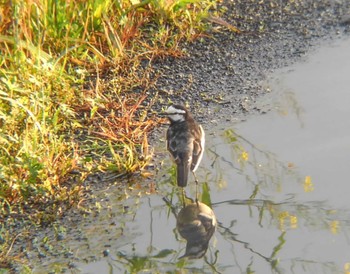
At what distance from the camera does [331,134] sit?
7.28m

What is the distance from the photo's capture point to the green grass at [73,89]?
6.74 meters

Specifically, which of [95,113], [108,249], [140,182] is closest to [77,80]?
[95,113]

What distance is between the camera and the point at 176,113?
7.25 meters

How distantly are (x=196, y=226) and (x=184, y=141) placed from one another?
739 millimetres

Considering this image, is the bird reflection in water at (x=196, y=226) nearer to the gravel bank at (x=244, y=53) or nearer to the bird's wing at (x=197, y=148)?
the bird's wing at (x=197, y=148)

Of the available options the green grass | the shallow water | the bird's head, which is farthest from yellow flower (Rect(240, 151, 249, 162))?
the green grass

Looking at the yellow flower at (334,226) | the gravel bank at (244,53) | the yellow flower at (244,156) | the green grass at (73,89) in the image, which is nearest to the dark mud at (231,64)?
the gravel bank at (244,53)

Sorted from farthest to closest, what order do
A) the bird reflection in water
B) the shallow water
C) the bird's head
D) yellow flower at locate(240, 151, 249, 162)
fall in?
1. the bird's head
2. yellow flower at locate(240, 151, 249, 162)
3. the bird reflection in water
4. the shallow water

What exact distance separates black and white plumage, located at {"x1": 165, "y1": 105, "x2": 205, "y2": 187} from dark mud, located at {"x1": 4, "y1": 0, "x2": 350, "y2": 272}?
376 millimetres

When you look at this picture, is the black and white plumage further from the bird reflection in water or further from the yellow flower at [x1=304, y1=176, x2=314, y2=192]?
the yellow flower at [x1=304, y1=176, x2=314, y2=192]

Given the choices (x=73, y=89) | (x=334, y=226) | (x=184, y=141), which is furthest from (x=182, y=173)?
(x=73, y=89)

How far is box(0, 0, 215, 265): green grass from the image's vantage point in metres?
6.74

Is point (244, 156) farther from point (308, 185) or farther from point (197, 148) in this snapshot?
point (308, 185)

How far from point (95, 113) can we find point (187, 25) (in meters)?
1.69
